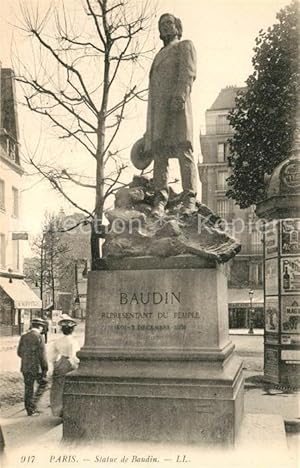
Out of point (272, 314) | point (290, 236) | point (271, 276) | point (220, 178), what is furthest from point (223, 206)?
point (290, 236)

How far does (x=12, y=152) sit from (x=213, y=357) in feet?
91.8

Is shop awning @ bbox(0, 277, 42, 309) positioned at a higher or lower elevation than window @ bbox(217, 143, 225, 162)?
lower

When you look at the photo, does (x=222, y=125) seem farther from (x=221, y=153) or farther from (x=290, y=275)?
(x=290, y=275)

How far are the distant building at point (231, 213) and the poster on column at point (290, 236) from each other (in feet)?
111

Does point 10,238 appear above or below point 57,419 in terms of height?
above

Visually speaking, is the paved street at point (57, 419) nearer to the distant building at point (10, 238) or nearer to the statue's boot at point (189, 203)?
the statue's boot at point (189, 203)

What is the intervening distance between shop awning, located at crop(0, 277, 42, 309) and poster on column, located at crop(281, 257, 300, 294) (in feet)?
67.6

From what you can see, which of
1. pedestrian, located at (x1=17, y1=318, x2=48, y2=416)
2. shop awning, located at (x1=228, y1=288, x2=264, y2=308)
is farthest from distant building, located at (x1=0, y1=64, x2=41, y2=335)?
shop awning, located at (x1=228, y1=288, x2=264, y2=308)

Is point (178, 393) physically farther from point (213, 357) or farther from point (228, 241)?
point (228, 241)

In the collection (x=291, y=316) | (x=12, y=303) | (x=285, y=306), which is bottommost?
(x=12, y=303)

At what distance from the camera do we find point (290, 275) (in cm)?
1185

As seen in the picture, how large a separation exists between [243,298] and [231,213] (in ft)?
23.6

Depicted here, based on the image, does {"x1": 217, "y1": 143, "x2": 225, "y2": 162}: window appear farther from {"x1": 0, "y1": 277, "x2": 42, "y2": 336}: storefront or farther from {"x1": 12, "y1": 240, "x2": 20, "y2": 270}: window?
{"x1": 0, "y1": 277, "x2": 42, "y2": 336}: storefront

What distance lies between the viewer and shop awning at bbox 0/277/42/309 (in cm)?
3055
